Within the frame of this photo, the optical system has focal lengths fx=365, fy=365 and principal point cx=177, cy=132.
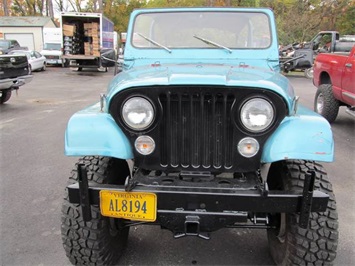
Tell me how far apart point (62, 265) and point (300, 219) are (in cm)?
175

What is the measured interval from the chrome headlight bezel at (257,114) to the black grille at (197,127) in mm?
21

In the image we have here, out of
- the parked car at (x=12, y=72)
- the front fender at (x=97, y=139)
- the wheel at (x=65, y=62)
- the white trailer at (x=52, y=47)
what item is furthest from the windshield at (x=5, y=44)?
the front fender at (x=97, y=139)

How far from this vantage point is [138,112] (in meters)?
2.20

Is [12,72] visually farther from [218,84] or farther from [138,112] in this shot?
[218,84]

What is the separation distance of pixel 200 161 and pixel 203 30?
171cm

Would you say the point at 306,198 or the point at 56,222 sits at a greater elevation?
the point at 306,198

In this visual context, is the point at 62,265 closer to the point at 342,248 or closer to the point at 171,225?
the point at 171,225

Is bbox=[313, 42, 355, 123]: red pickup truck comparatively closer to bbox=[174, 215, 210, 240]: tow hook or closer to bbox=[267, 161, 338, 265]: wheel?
bbox=[267, 161, 338, 265]: wheel

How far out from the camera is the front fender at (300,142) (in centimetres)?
216

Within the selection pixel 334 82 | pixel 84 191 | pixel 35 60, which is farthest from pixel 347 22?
pixel 84 191

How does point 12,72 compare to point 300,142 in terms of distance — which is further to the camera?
point 12,72

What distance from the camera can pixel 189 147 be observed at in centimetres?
227

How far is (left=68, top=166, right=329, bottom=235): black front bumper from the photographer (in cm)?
208

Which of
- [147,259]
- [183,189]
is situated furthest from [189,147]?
[147,259]
